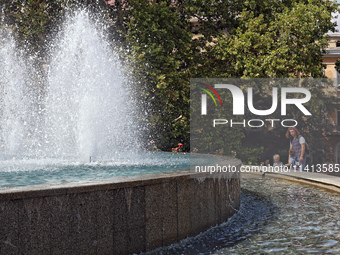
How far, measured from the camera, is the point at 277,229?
834cm

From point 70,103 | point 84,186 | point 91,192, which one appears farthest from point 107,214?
point 70,103

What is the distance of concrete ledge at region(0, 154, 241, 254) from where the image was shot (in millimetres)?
5742

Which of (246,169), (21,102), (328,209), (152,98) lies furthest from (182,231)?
(21,102)

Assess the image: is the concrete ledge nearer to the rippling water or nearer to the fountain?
the fountain

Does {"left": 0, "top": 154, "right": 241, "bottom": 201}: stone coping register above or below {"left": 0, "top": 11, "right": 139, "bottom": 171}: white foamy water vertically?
below

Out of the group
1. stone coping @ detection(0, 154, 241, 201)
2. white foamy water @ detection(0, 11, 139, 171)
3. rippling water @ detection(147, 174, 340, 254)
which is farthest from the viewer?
white foamy water @ detection(0, 11, 139, 171)

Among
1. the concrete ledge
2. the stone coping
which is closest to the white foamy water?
the concrete ledge

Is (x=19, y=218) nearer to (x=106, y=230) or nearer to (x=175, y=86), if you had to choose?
(x=106, y=230)

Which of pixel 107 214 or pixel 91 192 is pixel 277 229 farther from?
pixel 91 192

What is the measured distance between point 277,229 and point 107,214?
3139 mm

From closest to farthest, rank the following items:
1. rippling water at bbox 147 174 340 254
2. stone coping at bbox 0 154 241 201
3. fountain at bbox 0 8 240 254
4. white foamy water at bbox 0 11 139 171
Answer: stone coping at bbox 0 154 241 201 < fountain at bbox 0 8 240 254 < rippling water at bbox 147 174 340 254 < white foamy water at bbox 0 11 139 171

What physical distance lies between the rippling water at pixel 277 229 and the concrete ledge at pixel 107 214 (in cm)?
32

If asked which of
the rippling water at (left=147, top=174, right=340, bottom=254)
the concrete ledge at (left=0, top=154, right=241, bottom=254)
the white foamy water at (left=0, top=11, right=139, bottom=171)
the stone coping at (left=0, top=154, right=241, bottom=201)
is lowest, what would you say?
the rippling water at (left=147, top=174, right=340, bottom=254)

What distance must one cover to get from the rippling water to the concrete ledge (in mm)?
322
